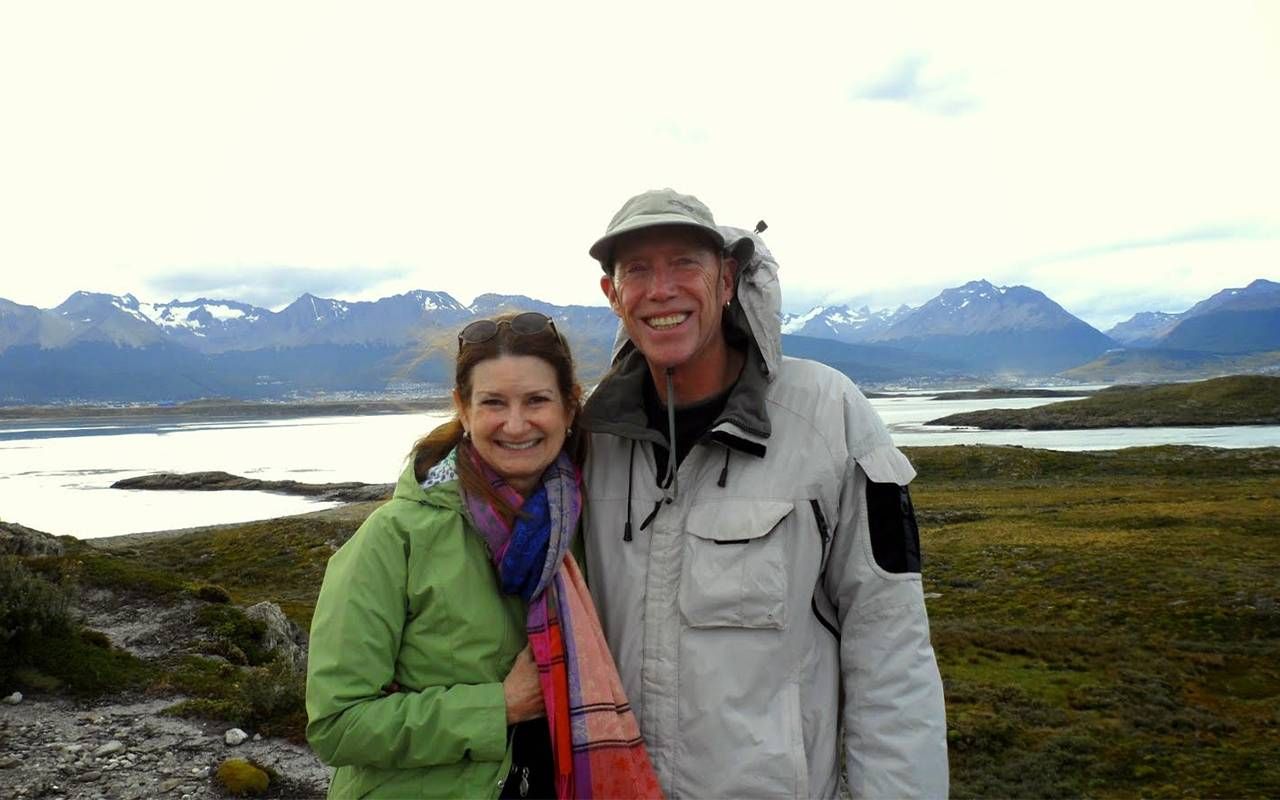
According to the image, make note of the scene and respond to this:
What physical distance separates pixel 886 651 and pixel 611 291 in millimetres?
1903

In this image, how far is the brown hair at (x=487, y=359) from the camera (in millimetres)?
3290

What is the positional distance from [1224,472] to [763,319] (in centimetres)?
A: 6215

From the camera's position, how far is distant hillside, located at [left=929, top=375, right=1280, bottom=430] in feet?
322

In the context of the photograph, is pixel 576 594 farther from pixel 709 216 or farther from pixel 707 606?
pixel 709 216

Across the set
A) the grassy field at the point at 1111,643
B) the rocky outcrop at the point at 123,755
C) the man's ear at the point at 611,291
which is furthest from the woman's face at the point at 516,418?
the grassy field at the point at 1111,643

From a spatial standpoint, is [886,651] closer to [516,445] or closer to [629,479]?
[629,479]

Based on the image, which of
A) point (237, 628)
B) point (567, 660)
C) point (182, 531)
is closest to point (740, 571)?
point (567, 660)

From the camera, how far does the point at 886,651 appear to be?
2.97m

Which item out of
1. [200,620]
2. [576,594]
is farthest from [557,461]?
[200,620]

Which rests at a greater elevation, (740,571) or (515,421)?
(515,421)

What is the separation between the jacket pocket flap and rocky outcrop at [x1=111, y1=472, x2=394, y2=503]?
6003 centimetres

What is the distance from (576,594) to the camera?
312 cm

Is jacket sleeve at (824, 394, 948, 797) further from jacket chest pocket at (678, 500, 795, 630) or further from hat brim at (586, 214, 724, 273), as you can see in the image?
hat brim at (586, 214, 724, 273)

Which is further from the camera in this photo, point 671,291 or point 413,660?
point 671,291
